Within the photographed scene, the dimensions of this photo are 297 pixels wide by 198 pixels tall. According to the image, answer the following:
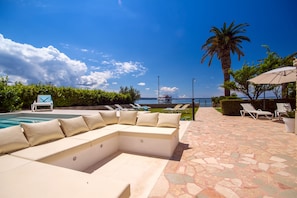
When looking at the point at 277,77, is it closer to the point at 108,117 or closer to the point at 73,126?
the point at 108,117

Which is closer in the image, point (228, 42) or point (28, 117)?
point (28, 117)

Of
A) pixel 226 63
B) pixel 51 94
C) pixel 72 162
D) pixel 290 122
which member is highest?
pixel 226 63

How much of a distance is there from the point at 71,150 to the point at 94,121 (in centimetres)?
152

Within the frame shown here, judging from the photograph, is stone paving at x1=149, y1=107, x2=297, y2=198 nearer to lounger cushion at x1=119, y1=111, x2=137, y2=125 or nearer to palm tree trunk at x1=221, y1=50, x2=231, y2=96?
lounger cushion at x1=119, y1=111, x2=137, y2=125

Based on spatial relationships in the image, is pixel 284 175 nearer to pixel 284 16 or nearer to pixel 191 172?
pixel 191 172

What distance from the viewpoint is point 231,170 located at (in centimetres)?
274

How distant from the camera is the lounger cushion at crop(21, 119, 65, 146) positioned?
268 centimetres

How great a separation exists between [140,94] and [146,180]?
2015 cm

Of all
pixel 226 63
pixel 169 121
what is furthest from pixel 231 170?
pixel 226 63

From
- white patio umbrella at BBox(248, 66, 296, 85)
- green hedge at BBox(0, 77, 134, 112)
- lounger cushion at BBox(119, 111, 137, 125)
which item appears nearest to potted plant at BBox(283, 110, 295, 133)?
white patio umbrella at BBox(248, 66, 296, 85)

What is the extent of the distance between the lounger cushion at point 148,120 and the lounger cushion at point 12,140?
2.62 meters

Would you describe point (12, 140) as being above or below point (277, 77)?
below

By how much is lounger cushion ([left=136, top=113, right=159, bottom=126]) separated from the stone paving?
0.97 metres

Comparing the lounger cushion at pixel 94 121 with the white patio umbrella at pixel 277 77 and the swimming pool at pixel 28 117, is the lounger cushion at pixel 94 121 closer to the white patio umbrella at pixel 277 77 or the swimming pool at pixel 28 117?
the swimming pool at pixel 28 117
